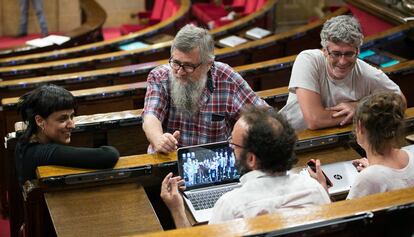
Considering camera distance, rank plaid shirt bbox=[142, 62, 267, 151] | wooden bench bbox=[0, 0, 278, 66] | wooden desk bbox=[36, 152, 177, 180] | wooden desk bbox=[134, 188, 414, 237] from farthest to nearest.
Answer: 1. wooden bench bbox=[0, 0, 278, 66]
2. plaid shirt bbox=[142, 62, 267, 151]
3. wooden desk bbox=[36, 152, 177, 180]
4. wooden desk bbox=[134, 188, 414, 237]

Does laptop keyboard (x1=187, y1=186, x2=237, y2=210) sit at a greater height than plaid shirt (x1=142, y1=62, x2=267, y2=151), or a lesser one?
lesser

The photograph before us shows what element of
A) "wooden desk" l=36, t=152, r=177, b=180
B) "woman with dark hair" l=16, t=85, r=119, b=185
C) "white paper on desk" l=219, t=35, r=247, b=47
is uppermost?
"white paper on desk" l=219, t=35, r=247, b=47

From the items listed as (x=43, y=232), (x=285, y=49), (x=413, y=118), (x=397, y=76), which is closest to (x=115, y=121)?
(x=43, y=232)

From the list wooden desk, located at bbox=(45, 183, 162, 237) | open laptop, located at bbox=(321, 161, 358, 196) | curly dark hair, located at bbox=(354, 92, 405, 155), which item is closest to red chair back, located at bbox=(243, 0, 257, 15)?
open laptop, located at bbox=(321, 161, 358, 196)

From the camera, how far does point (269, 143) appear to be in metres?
1.86

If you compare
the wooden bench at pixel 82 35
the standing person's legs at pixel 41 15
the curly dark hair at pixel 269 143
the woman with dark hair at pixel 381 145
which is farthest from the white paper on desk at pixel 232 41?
the curly dark hair at pixel 269 143

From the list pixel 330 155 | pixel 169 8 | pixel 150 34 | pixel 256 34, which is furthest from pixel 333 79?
pixel 169 8

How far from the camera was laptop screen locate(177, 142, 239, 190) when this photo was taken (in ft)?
7.66

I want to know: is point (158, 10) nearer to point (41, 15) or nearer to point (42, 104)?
point (41, 15)

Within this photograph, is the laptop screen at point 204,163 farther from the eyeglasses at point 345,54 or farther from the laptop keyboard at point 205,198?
the eyeglasses at point 345,54

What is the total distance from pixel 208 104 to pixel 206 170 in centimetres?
46

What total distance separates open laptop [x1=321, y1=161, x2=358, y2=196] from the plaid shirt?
0.43 metres

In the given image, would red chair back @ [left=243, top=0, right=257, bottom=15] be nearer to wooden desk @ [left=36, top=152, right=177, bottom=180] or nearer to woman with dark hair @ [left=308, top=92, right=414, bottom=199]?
wooden desk @ [left=36, top=152, right=177, bottom=180]

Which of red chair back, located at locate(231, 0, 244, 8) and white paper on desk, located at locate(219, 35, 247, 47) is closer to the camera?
white paper on desk, located at locate(219, 35, 247, 47)
